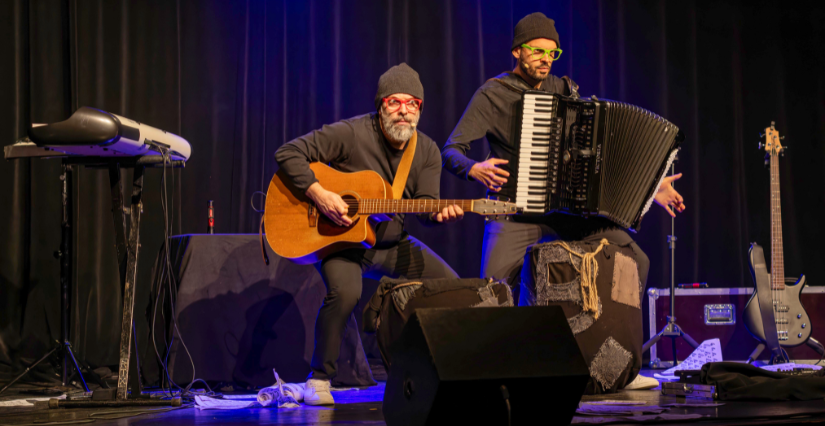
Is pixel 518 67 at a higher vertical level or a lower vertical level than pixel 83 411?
higher

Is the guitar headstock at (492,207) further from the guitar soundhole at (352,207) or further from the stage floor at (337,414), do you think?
the stage floor at (337,414)

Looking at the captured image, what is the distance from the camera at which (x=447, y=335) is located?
1954 millimetres

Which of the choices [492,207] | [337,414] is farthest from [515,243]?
[337,414]

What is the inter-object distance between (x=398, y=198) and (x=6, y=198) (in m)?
2.93

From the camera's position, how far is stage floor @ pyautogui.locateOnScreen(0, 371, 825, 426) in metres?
2.39

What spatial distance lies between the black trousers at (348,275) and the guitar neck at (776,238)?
262 cm

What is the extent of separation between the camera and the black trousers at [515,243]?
3520 mm

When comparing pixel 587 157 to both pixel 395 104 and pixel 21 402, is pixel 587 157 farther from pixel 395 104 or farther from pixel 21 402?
pixel 21 402

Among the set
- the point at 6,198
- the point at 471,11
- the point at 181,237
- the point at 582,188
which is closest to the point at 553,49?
the point at 582,188

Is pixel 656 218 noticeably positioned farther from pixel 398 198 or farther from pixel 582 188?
pixel 398 198

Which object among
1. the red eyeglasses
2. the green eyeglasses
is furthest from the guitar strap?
the green eyeglasses

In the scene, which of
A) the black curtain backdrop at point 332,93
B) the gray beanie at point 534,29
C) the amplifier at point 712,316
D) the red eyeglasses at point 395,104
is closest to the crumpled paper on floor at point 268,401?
the red eyeglasses at point 395,104

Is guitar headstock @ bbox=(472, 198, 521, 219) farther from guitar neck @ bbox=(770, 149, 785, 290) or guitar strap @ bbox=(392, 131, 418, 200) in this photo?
guitar neck @ bbox=(770, 149, 785, 290)

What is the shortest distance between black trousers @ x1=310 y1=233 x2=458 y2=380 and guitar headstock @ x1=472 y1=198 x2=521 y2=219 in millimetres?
399
